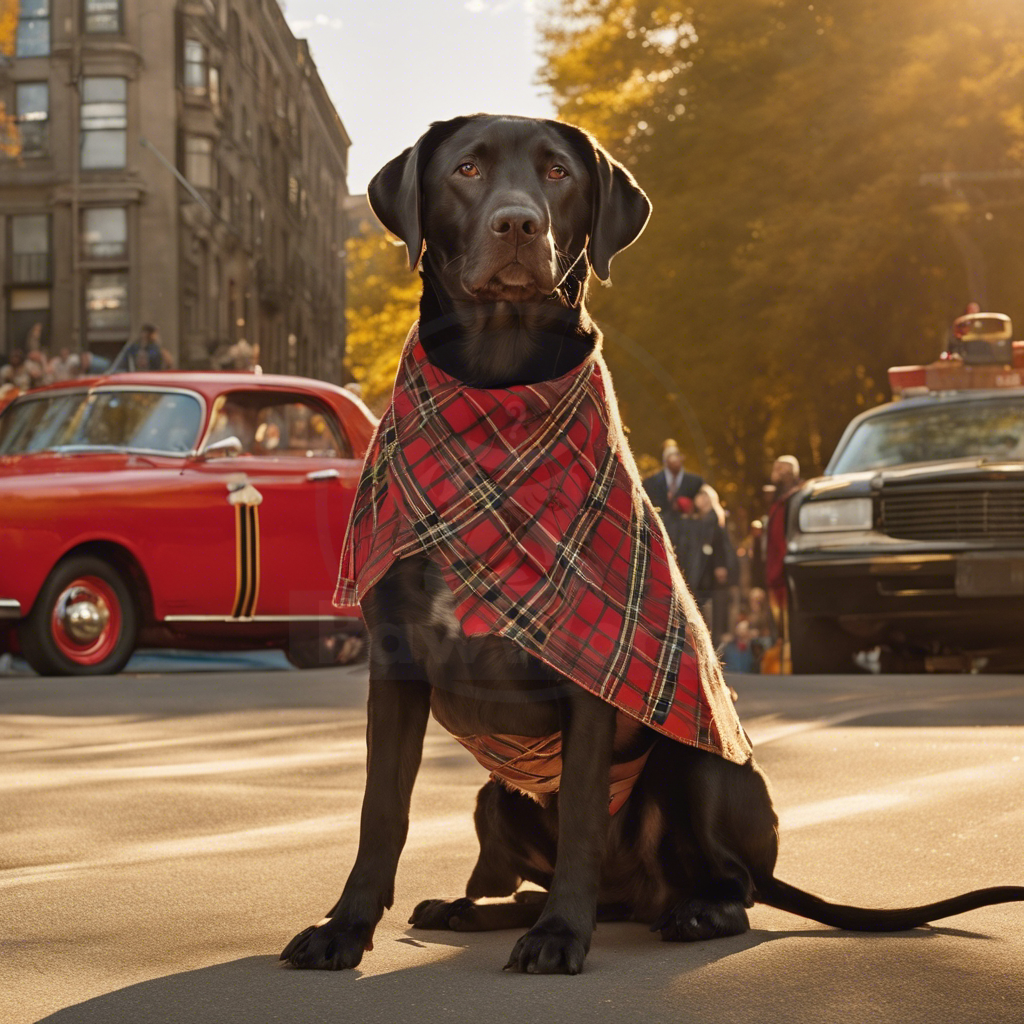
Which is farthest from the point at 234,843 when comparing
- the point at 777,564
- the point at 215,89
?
the point at 215,89

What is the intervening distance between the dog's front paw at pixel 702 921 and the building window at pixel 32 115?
3548 cm

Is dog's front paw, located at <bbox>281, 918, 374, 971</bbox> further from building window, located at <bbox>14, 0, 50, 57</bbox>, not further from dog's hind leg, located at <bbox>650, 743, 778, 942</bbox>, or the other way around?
building window, located at <bbox>14, 0, 50, 57</bbox>

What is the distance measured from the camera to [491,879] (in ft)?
12.5

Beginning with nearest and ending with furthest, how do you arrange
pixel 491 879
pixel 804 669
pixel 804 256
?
pixel 491 879 < pixel 804 669 < pixel 804 256

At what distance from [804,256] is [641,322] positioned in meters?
3.76

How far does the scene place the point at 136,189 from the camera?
37.2 m

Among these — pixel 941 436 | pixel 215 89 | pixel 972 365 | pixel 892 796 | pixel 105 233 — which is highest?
pixel 215 89

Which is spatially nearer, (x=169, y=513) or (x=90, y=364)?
(x=169, y=513)

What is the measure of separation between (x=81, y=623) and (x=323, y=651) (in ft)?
6.15

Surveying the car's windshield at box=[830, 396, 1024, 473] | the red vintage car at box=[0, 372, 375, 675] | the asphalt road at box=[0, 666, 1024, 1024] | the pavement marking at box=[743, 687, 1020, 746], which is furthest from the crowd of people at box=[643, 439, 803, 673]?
the asphalt road at box=[0, 666, 1024, 1024]

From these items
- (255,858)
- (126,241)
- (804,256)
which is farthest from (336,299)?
(255,858)

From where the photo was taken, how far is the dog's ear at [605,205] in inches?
151

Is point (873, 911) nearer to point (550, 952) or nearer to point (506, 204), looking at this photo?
point (550, 952)

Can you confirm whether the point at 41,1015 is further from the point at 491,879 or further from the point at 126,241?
the point at 126,241
